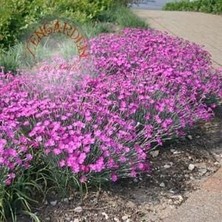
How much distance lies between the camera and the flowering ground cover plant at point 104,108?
10.7ft

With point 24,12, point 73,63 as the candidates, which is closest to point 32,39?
point 73,63

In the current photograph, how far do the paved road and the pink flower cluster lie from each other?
121 inches

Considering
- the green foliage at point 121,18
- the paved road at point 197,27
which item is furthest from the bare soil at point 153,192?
the green foliage at point 121,18

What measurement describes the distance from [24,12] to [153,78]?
14.0 feet

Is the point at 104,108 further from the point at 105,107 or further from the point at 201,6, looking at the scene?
the point at 201,6

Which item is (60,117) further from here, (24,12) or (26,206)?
(24,12)

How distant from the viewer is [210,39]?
33.1 feet

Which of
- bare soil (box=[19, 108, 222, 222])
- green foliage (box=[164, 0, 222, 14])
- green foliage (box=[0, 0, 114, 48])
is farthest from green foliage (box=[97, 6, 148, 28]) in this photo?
green foliage (box=[164, 0, 222, 14])

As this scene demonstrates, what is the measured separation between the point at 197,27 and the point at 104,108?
850cm

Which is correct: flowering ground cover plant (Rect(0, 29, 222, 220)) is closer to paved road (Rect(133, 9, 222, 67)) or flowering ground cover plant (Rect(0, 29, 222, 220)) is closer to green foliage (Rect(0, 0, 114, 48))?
green foliage (Rect(0, 0, 114, 48))

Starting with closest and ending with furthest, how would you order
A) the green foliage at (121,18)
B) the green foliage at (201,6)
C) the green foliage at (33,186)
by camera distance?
the green foliage at (33,186), the green foliage at (121,18), the green foliage at (201,6)

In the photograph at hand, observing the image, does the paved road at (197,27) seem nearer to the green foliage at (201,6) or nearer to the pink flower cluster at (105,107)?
the green foliage at (201,6)

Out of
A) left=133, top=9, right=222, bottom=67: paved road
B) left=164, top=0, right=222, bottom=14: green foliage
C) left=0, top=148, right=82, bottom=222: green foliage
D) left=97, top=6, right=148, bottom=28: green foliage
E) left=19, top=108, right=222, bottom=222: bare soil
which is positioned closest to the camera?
left=0, top=148, right=82, bottom=222: green foliage

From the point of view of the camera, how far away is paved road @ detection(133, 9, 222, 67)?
941 centimetres
